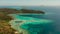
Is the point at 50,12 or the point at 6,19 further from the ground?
the point at 50,12

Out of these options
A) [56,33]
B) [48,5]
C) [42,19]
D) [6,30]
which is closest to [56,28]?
[56,33]

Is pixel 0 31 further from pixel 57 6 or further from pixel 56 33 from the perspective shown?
pixel 57 6

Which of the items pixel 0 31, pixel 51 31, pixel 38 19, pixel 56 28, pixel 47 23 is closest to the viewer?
pixel 0 31

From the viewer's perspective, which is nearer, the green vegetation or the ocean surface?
the green vegetation

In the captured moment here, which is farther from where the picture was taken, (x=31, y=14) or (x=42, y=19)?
(x=31, y=14)

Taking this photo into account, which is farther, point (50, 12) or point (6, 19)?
point (50, 12)

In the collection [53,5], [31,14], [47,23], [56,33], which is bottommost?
[56,33]

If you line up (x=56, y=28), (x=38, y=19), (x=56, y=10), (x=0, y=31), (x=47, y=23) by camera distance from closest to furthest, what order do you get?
(x=0, y=31), (x=56, y=28), (x=47, y=23), (x=38, y=19), (x=56, y=10)

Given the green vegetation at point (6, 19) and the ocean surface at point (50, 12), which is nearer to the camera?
the green vegetation at point (6, 19)

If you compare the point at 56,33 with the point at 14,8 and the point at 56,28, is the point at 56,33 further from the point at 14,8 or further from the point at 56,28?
the point at 14,8

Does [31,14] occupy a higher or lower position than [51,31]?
higher
